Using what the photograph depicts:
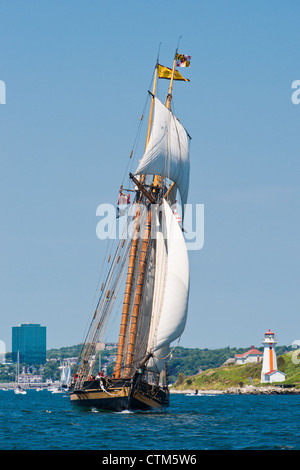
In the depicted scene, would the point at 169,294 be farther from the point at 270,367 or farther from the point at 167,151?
the point at 270,367

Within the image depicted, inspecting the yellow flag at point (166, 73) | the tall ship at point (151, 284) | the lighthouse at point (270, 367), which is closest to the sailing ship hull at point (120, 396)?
the tall ship at point (151, 284)

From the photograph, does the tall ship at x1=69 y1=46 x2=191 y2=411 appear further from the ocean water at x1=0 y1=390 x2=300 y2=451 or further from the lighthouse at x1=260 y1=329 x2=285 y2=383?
the lighthouse at x1=260 y1=329 x2=285 y2=383

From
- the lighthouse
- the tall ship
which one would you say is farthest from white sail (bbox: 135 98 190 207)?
the lighthouse

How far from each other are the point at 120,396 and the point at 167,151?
2185 cm

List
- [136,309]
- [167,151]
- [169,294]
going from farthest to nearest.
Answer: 1. [167,151]
2. [136,309]
3. [169,294]

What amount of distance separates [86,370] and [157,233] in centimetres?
1530

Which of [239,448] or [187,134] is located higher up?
[187,134]

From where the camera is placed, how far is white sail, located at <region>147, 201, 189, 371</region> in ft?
208

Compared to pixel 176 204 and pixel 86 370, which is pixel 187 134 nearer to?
pixel 176 204

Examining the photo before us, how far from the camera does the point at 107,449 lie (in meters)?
41.5

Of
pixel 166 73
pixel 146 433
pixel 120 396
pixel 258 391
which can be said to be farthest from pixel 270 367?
pixel 146 433

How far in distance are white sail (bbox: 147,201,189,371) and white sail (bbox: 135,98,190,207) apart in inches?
145

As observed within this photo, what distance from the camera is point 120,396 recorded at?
64.2 m
